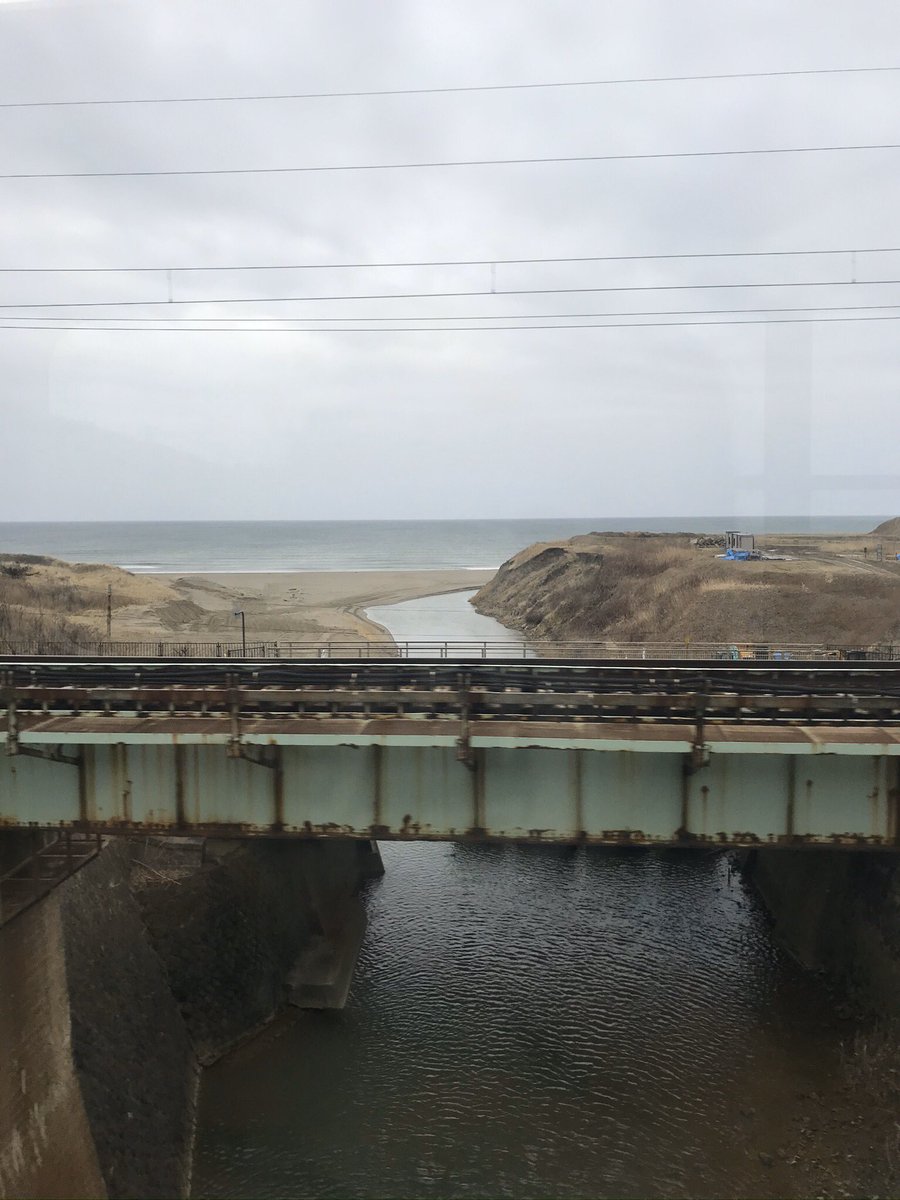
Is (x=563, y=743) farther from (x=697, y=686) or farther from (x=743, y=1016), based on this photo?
(x=743, y=1016)

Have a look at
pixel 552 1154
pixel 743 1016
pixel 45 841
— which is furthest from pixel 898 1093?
pixel 45 841

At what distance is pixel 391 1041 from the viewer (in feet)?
50.9

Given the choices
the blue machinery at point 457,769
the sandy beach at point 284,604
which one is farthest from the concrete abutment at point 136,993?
the sandy beach at point 284,604

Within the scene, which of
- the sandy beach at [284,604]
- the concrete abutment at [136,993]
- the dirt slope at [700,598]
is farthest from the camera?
the sandy beach at [284,604]

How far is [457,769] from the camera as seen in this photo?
456 inches

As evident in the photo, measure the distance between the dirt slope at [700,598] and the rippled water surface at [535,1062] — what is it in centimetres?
2347

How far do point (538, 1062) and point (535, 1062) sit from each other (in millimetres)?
60

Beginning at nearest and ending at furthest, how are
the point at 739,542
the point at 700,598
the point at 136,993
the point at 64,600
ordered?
the point at 136,993, the point at 700,598, the point at 64,600, the point at 739,542

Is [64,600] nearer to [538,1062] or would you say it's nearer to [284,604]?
[284,604]

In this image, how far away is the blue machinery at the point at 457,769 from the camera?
11188 millimetres

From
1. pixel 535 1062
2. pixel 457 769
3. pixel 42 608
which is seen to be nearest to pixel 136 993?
pixel 457 769

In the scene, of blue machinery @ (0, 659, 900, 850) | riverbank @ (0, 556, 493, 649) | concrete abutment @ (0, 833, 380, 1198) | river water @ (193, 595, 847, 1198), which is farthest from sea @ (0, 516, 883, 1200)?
riverbank @ (0, 556, 493, 649)

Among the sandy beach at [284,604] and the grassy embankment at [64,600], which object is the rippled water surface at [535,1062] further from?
the sandy beach at [284,604]

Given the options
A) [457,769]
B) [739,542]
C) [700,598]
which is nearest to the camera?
[457,769]
